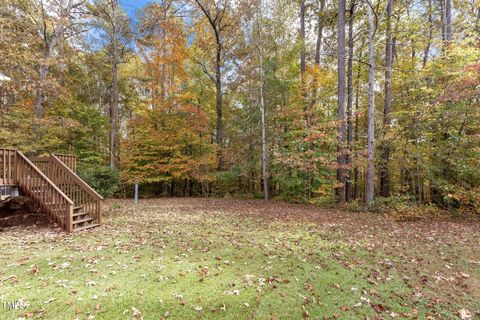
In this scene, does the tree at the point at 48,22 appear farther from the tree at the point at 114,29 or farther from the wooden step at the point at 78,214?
Answer: the wooden step at the point at 78,214

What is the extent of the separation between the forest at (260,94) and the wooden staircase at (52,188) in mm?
4417

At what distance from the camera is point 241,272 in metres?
3.85

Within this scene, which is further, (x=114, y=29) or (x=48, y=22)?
(x=114, y=29)

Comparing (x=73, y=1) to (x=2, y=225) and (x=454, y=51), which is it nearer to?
(x=2, y=225)

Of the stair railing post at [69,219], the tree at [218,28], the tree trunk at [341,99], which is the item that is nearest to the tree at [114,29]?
the tree at [218,28]

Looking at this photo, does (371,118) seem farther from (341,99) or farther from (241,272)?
(241,272)

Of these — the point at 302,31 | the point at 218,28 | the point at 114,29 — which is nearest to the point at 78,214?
the point at 114,29

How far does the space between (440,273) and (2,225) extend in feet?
32.8

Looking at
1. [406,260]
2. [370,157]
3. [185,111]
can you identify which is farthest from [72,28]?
[406,260]

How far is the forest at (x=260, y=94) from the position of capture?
9062mm

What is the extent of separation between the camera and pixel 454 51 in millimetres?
8430

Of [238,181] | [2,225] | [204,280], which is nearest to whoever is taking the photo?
[204,280]

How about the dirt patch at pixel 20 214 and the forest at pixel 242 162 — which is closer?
the forest at pixel 242 162

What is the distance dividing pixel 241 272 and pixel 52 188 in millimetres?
5441
